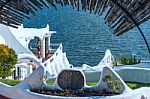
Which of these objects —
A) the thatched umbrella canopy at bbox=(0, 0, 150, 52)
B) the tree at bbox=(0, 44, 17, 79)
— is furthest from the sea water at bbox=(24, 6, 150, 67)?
the thatched umbrella canopy at bbox=(0, 0, 150, 52)

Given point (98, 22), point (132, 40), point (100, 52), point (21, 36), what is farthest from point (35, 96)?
point (98, 22)

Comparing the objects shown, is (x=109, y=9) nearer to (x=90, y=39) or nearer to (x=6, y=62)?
(x=6, y=62)

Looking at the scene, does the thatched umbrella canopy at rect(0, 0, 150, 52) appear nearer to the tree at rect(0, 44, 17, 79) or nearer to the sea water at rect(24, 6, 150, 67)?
the tree at rect(0, 44, 17, 79)

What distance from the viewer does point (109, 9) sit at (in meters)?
3.40

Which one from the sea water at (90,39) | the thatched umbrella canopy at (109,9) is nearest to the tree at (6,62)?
the sea water at (90,39)

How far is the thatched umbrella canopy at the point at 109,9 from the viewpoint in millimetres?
3096

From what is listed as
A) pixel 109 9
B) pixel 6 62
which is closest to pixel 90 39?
pixel 6 62

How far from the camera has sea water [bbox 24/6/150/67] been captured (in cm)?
2281

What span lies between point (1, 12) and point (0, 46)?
359 inches

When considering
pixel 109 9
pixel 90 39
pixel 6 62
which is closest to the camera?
pixel 109 9

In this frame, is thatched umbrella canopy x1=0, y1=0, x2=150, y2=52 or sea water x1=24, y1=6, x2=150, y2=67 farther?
sea water x1=24, y1=6, x2=150, y2=67

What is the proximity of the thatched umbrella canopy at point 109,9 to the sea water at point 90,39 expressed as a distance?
15.1 meters

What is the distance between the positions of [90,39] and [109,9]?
25.1 meters

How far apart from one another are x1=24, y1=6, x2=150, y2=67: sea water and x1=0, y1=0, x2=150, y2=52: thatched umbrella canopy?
1511cm
